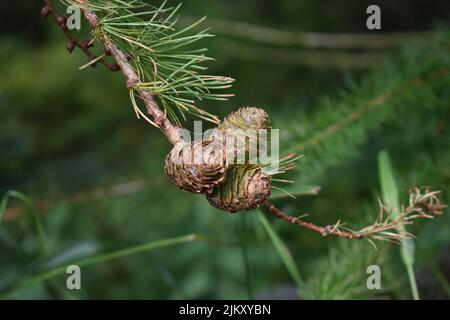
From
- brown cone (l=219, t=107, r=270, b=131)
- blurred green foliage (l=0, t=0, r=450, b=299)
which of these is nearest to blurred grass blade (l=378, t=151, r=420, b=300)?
blurred green foliage (l=0, t=0, r=450, b=299)

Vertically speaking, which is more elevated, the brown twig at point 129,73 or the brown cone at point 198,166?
the brown twig at point 129,73

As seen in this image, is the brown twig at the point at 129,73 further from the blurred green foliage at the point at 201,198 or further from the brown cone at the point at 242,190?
the blurred green foliage at the point at 201,198

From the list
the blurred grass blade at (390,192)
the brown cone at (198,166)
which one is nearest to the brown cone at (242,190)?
the brown cone at (198,166)

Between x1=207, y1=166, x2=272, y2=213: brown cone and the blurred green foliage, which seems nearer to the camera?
x1=207, y1=166, x2=272, y2=213: brown cone

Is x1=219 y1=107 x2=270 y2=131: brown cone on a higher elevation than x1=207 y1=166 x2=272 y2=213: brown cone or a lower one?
higher

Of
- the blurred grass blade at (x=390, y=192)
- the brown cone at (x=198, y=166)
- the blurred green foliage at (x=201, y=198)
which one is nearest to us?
the brown cone at (x=198, y=166)

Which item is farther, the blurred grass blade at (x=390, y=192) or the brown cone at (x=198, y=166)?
the blurred grass blade at (x=390, y=192)

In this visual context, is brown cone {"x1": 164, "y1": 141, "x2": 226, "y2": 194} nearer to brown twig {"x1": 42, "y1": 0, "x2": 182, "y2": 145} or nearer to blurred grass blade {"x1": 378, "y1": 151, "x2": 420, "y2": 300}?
brown twig {"x1": 42, "y1": 0, "x2": 182, "y2": 145}

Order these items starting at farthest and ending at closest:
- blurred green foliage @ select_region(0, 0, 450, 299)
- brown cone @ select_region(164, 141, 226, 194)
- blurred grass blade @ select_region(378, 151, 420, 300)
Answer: blurred green foliage @ select_region(0, 0, 450, 299) < blurred grass blade @ select_region(378, 151, 420, 300) < brown cone @ select_region(164, 141, 226, 194)

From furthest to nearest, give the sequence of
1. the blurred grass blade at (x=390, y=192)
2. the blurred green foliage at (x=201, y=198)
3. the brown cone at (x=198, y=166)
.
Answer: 1. the blurred green foliage at (x=201, y=198)
2. the blurred grass blade at (x=390, y=192)
3. the brown cone at (x=198, y=166)

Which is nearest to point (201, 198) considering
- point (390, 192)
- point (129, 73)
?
point (390, 192)
